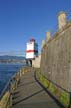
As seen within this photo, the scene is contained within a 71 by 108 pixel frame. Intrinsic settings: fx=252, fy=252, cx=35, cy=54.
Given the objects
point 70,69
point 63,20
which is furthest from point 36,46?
point 70,69

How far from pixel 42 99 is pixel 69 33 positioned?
4.56 m

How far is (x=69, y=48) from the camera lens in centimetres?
1550

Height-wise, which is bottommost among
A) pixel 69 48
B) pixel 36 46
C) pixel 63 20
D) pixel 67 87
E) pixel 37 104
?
pixel 37 104

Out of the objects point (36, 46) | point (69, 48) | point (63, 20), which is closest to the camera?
point (69, 48)

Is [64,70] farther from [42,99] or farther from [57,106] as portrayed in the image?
[57,106]

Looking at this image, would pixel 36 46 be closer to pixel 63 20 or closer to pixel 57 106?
pixel 63 20

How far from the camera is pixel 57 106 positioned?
1371 centimetres

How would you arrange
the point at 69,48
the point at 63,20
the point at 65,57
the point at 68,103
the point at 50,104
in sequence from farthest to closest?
the point at 63,20 < the point at 65,57 < the point at 69,48 < the point at 50,104 < the point at 68,103

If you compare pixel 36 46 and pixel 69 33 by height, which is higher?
pixel 36 46

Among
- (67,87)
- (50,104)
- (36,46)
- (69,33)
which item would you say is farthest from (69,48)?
(36,46)

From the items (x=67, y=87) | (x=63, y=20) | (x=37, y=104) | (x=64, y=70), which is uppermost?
(x=63, y=20)

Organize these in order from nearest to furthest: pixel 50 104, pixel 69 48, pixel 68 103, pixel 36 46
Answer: pixel 68 103
pixel 50 104
pixel 69 48
pixel 36 46

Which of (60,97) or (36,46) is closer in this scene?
(60,97)

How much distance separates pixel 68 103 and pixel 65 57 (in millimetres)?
4073
